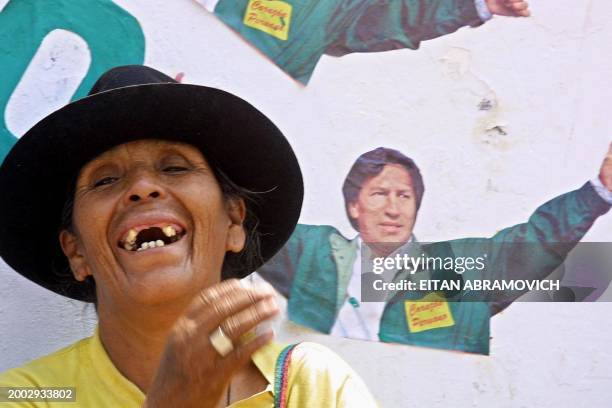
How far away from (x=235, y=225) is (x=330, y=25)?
80 cm

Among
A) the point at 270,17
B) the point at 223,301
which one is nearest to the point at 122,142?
the point at 270,17

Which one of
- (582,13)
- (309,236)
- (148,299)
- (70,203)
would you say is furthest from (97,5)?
(582,13)

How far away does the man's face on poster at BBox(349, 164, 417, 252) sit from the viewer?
301 cm

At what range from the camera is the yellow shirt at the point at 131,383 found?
2234 millimetres

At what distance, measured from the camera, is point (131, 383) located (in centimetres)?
238

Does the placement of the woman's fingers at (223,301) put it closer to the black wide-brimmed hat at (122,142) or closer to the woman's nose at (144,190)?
the woman's nose at (144,190)

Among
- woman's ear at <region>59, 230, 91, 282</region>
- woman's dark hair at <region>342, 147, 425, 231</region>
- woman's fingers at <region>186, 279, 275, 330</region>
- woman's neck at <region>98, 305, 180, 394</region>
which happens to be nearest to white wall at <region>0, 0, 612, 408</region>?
woman's dark hair at <region>342, 147, 425, 231</region>

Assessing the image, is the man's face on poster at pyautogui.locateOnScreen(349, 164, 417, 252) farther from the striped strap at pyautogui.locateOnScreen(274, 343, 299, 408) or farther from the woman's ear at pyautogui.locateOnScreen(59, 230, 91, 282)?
the woman's ear at pyautogui.locateOnScreen(59, 230, 91, 282)

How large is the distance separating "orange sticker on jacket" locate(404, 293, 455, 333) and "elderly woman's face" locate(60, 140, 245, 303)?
73cm

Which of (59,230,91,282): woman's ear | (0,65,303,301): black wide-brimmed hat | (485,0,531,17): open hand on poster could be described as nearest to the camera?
(0,65,303,301): black wide-brimmed hat

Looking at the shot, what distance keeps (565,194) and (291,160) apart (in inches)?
36.9

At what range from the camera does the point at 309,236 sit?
3.00 meters

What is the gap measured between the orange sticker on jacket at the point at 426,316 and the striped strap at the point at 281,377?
734 millimetres

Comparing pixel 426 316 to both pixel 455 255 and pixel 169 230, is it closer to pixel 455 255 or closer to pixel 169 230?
pixel 455 255
